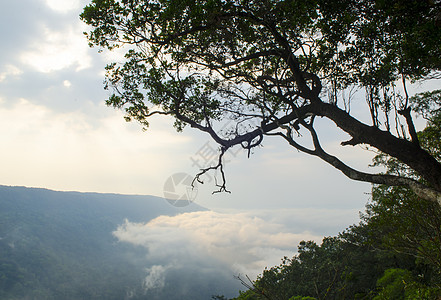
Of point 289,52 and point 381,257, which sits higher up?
point 289,52

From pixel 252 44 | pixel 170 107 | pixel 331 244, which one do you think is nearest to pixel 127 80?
pixel 170 107

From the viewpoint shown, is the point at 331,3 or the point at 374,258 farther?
the point at 374,258

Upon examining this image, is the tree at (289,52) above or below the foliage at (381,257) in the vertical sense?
above

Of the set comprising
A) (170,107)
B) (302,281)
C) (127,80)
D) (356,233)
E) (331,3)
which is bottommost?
(302,281)

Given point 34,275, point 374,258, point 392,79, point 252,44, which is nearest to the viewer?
point 392,79

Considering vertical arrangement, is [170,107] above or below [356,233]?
above

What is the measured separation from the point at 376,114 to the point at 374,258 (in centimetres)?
2493

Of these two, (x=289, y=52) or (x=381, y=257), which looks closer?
(x=289, y=52)

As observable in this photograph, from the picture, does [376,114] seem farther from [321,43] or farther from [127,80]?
[127,80]

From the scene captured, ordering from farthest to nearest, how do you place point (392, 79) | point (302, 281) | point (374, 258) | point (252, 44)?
point (302, 281) < point (374, 258) < point (252, 44) < point (392, 79)

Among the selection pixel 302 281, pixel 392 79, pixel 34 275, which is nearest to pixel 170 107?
pixel 392 79

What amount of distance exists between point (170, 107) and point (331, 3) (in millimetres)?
5356

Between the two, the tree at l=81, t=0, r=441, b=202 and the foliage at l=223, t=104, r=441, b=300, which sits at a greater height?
the tree at l=81, t=0, r=441, b=202

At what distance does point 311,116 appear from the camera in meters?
7.23
